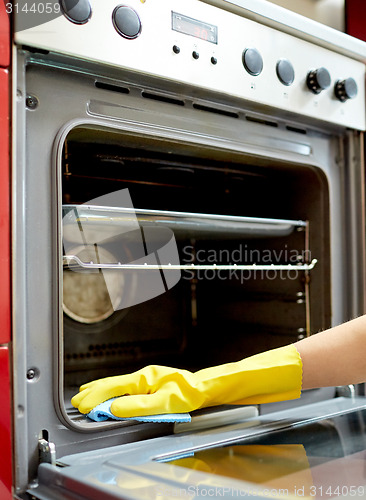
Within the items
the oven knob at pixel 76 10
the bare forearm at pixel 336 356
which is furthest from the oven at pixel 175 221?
the bare forearm at pixel 336 356

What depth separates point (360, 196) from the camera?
1455mm

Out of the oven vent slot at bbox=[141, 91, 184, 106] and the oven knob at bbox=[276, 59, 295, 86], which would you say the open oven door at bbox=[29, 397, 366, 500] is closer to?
the oven vent slot at bbox=[141, 91, 184, 106]

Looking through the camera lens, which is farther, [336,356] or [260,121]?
[260,121]

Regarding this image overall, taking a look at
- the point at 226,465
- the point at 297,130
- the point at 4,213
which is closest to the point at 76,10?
the point at 4,213

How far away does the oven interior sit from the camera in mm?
1341

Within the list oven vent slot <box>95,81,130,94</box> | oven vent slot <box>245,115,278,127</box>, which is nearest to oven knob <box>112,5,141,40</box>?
oven vent slot <box>95,81,130,94</box>

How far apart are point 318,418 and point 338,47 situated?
0.97m

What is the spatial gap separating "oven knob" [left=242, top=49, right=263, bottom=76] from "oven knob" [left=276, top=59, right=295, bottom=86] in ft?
0.20

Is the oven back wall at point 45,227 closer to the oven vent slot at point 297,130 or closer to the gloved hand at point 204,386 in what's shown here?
the gloved hand at point 204,386

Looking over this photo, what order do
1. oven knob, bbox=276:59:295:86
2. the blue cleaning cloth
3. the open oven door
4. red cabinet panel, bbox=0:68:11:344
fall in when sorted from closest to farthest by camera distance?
the open oven door → red cabinet panel, bbox=0:68:11:344 → the blue cleaning cloth → oven knob, bbox=276:59:295:86

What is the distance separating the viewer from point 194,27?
108 cm

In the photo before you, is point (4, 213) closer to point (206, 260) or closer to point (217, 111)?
point (217, 111)

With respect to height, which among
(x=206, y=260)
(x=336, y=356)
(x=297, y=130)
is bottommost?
(x=336, y=356)

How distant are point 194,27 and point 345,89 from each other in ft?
1.62
